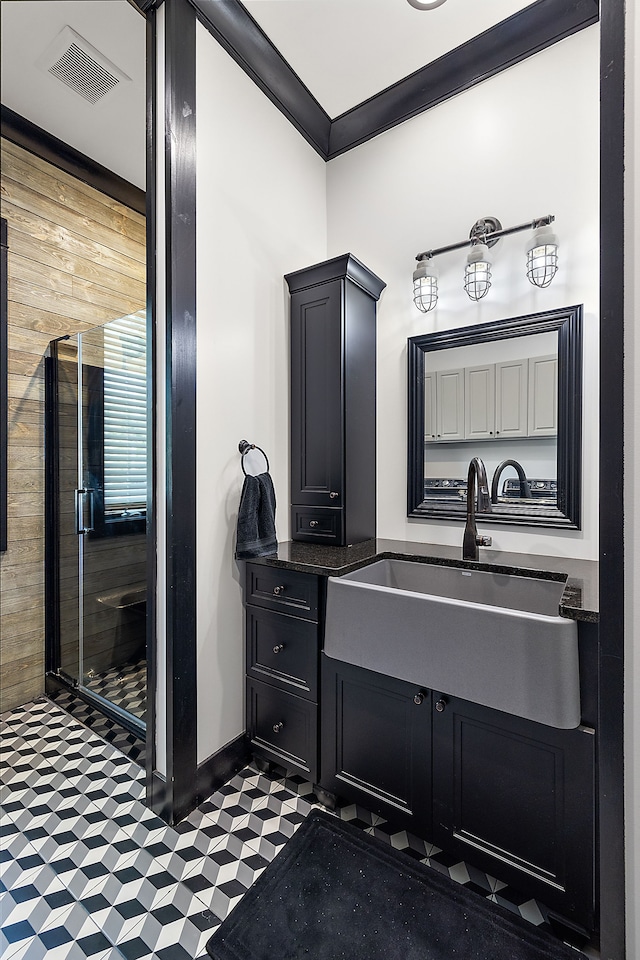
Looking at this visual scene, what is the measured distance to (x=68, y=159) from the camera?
2322mm

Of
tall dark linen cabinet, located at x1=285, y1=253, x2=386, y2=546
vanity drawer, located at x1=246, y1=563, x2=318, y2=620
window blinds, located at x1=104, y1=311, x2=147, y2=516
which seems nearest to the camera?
vanity drawer, located at x1=246, y1=563, x2=318, y2=620

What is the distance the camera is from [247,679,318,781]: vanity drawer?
169 cm

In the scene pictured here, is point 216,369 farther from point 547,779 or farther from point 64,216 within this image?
point 547,779

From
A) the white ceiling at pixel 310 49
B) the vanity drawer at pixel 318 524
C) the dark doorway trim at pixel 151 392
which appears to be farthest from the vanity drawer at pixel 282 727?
the white ceiling at pixel 310 49

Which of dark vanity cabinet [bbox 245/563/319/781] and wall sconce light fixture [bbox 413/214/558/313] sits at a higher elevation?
wall sconce light fixture [bbox 413/214/558/313]

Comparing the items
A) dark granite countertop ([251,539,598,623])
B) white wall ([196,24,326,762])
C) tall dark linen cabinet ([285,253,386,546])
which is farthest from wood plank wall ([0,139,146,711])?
dark granite countertop ([251,539,598,623])

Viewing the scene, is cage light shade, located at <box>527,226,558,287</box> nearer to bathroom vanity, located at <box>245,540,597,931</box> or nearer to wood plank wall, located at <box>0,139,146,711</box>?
bathroom vanity, located at <box>245,540,597,931</box>

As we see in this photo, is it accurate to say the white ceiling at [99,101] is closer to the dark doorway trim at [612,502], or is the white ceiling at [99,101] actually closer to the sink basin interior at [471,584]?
→ the dark doorway trim at [612,502]

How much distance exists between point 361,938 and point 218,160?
2.50 metres

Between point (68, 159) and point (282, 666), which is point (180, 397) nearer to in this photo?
point (282, 666)

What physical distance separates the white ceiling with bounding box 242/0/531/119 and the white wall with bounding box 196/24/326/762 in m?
0.22

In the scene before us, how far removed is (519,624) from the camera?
1.21 meters

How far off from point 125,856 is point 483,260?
2489 millimetres

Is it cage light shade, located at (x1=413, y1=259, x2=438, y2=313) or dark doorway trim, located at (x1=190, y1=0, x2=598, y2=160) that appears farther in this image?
cage light shade, located at (x1=413, y1=259, x2=438, y2=313)
